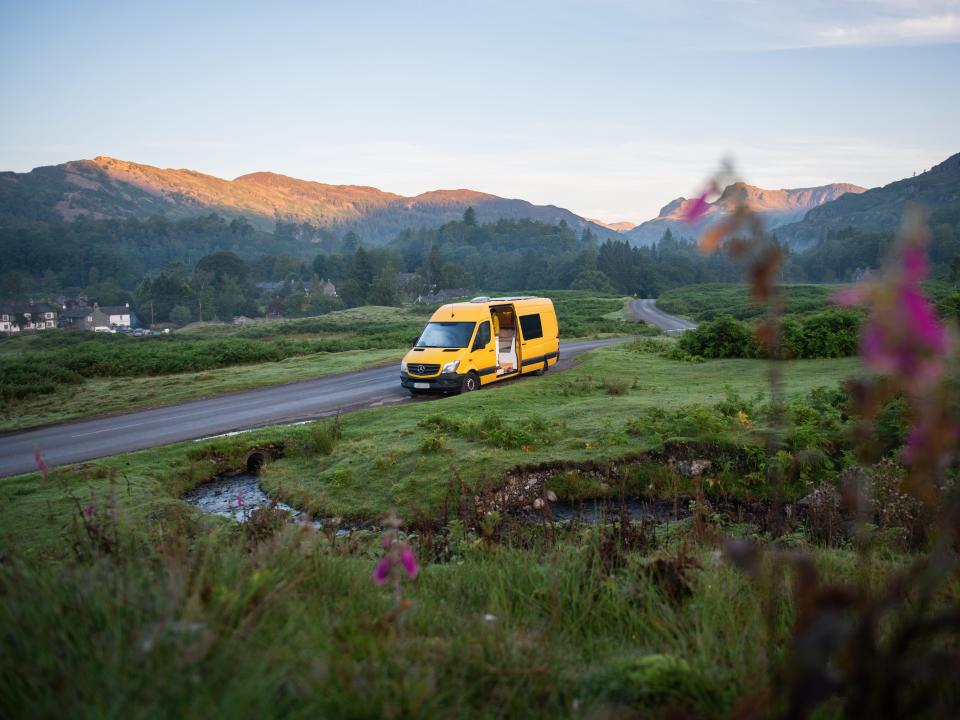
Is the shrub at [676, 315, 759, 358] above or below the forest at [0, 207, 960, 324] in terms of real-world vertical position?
below

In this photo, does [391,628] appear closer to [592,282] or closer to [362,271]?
[362,271]

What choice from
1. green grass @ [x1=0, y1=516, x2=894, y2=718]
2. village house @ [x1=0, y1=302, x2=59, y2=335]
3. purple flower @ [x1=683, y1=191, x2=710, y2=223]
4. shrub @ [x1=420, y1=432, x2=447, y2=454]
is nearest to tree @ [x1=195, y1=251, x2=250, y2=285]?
village house @ [x1=0, y1=302, x2=59, y2=335]

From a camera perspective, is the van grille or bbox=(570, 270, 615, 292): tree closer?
the van grille

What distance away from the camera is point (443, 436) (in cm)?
1323

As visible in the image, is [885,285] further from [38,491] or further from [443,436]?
[38,491]

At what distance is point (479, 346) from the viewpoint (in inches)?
813

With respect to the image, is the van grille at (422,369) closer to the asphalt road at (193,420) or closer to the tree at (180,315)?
the asphalt road at (193,420)

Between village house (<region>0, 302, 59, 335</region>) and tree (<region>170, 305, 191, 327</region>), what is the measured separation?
19814mm

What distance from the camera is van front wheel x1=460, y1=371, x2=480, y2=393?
65.6 feet

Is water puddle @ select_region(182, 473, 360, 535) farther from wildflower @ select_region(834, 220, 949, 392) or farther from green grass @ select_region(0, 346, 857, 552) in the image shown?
wildflower @ select_region(834, 220, 949, 392)

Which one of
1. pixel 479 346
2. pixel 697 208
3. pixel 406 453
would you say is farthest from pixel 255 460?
pixel 697 208

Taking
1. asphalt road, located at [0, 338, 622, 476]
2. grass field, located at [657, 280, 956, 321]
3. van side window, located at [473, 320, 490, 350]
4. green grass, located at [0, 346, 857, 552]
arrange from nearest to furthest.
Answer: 1. green grass, located at [0, 346, 857, 552]
2. asphalt road, located at [0, 338, 622, 476]
3. van side window, located at [473, 320, 490, 350]
4. grass field, located at [657, 280, 956, 321]

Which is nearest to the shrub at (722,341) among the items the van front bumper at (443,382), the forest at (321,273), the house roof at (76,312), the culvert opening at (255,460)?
the van front bumper at (443,382)

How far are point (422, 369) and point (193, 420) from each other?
6.41 m
